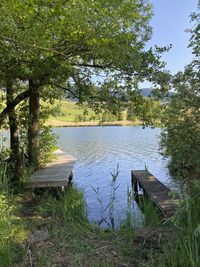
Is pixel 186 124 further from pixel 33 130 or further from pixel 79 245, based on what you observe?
pixel 33 130

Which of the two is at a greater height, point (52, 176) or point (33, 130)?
point (33, 130)

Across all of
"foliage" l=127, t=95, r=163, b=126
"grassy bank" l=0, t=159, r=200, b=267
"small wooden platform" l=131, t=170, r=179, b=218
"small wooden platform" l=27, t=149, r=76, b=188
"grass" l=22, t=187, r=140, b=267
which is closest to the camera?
"grassy bank" l=0, t=159, r=200, b=267

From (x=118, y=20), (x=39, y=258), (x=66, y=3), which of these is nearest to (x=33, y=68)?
(x=66, y=3)

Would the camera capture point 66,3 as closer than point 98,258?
No

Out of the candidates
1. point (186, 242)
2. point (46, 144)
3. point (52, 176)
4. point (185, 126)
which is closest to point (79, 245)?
point (186, 242)

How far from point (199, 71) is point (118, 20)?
303 cm

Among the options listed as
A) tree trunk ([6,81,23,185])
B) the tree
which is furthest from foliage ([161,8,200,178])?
tree trunk ([6,81,23,185])

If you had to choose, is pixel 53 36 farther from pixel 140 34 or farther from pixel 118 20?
pixel 140 34

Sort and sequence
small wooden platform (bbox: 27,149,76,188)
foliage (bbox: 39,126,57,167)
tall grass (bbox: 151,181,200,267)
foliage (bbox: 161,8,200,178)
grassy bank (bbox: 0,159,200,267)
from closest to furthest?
tall grass (bbox: 151,181,200,267) → grassy bank (bbox: 0,159,200,267) → foliage (bbox: 161,8,200,178) → small wooden platform (bbox: 27,149,76,188) → foliage (bbox: 39,126,57,167)

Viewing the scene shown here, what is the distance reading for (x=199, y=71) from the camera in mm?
4520

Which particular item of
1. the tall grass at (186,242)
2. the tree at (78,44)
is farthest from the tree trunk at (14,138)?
the tall grass at (186,242)

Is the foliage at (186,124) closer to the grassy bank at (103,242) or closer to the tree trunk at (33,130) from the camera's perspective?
the grassy bank at (103,242)

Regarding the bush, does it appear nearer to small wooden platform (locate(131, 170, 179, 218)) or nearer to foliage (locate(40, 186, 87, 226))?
small wooden platform (locate(131, 170, 179, 218))

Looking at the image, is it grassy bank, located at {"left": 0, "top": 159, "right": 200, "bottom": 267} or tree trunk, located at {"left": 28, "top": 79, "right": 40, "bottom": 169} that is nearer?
grassy bank, located at {"left": 0, "top": 159, "right": 200, "bottom": 267}
